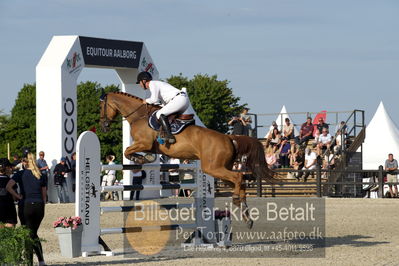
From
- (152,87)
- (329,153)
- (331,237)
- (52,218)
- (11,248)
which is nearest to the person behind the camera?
(11,248)

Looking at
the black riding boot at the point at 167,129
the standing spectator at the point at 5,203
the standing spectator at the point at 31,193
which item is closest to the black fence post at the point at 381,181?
the black riding boot at the point at 167,129

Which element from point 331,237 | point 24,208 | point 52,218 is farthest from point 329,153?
point 24,208

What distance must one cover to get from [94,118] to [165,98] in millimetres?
52134

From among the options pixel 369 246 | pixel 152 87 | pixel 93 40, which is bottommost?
pixel 369 246

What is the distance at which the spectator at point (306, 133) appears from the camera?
29.6 metres

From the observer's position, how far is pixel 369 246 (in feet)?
42.5

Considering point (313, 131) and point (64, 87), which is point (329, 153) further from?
point (64, 87)

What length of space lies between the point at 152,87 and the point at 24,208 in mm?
3078

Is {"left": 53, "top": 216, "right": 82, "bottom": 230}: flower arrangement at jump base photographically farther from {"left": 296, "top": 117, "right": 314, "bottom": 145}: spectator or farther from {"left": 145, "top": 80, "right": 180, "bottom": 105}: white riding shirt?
{"left": 296, "top": 117, "right": 314, "bottom": 145}: spectator

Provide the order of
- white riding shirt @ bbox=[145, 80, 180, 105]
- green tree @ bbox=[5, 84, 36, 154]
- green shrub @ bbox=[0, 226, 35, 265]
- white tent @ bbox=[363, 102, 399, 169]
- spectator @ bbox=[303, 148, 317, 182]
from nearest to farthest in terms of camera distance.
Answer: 1. green shrub @ bbox=[0, 226, 35, 265]
2. white riding shirt @ bbox=[145, 80, 180, 105]
3. spectator @ bbox=[303, 148, 317, 182]
4. white tent @ bbox=[363, 102, 399, 169]
5. green tree @ bbox=[5, 84, 36, 154]

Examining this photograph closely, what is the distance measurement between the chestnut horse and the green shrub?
3.56m

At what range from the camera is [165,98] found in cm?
1234

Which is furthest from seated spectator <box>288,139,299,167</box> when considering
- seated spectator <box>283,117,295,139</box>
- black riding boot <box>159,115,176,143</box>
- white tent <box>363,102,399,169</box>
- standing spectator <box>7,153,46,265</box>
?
standing spectator <box>7,153,46,265</box>

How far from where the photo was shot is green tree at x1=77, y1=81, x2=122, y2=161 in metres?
63.0
